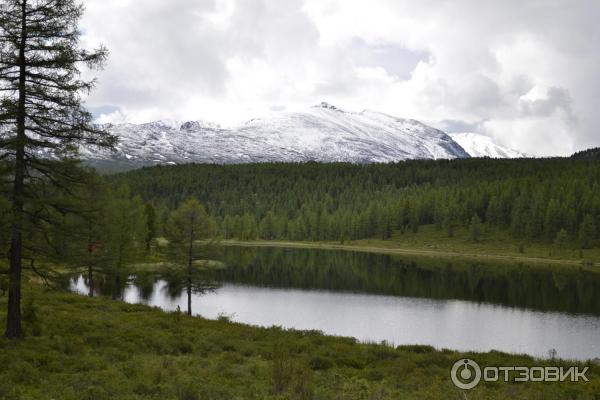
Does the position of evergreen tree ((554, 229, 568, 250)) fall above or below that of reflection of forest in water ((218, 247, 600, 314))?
above

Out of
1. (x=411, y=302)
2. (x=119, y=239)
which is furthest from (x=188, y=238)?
(x=411, y=302)

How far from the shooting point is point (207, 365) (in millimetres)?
18984

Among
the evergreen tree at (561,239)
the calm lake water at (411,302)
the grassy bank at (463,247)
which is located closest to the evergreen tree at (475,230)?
the grassy bank at (463,247)

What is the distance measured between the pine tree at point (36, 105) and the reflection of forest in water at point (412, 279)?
30.5 m

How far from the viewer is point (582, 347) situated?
1754 inches

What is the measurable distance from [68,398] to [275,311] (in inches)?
1797

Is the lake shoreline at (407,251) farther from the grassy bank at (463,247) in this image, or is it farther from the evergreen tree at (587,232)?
the evergreen tree at (587,232)

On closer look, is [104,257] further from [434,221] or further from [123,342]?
[434,221]

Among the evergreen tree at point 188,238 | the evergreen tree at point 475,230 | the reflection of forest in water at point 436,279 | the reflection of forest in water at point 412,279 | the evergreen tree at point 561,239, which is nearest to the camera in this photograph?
the evergreen tree at point 188,238

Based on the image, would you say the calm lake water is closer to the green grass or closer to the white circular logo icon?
the green grass

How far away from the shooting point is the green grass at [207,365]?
562 inches

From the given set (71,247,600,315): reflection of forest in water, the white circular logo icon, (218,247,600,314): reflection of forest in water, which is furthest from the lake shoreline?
the white circular logo icon

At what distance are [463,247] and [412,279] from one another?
240 feet

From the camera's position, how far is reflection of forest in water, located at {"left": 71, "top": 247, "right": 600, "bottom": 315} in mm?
68312
